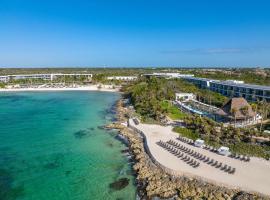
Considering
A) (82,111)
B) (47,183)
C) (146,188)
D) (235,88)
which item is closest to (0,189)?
(47,183)

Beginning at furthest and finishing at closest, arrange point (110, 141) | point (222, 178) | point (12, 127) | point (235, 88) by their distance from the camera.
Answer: point (235, 88)
point (12, 127)
point (110, 141)
point (222, 178)

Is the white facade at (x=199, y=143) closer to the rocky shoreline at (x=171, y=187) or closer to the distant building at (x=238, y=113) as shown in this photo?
the rocky shoreline at (x=171, y=187)

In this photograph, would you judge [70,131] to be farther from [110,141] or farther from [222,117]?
[222,117]

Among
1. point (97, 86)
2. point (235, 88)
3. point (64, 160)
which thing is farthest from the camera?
point (97, 86)

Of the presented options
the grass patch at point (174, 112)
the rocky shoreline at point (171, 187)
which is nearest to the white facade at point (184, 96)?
the grass patch at point (174, 112)

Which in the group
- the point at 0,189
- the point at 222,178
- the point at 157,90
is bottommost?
the point at 0,189

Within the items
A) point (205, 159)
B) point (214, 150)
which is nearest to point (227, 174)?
point (205, 159)

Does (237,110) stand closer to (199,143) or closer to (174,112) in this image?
(174,112)
